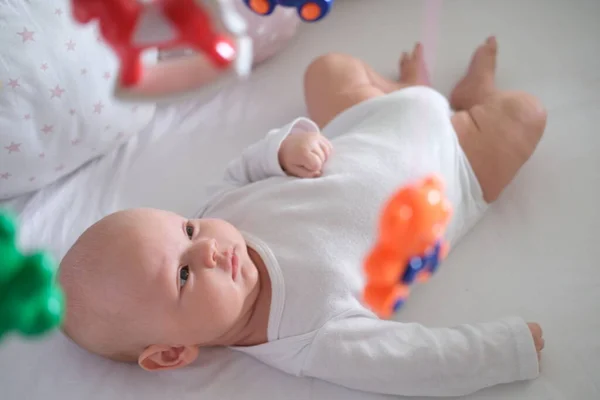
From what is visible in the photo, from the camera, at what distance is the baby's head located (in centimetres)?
61

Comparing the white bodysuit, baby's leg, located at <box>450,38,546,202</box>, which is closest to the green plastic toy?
the white bodysuit

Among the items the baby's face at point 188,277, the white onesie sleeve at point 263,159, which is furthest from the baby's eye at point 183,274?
the white onesie sleeve at point 263,159

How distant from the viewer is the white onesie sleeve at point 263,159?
2.63ft

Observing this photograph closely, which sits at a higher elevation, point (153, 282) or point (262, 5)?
point (262, 5)

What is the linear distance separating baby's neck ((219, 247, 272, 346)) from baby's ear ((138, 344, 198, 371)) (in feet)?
0.18

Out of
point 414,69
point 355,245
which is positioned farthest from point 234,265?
point 414,69

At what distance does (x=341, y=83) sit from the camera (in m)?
0.94

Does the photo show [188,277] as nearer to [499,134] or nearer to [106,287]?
[106,287]

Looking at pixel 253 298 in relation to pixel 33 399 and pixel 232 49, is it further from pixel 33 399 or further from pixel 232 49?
pixel 232 49

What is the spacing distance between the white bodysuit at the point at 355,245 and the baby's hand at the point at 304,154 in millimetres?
12

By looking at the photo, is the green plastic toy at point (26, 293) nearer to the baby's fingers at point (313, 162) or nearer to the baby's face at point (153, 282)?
the baby's face at point (153, 282)

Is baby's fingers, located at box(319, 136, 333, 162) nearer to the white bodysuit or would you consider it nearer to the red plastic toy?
the white bodysuit

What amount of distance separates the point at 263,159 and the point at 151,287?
279 mm

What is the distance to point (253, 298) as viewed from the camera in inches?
28.0
